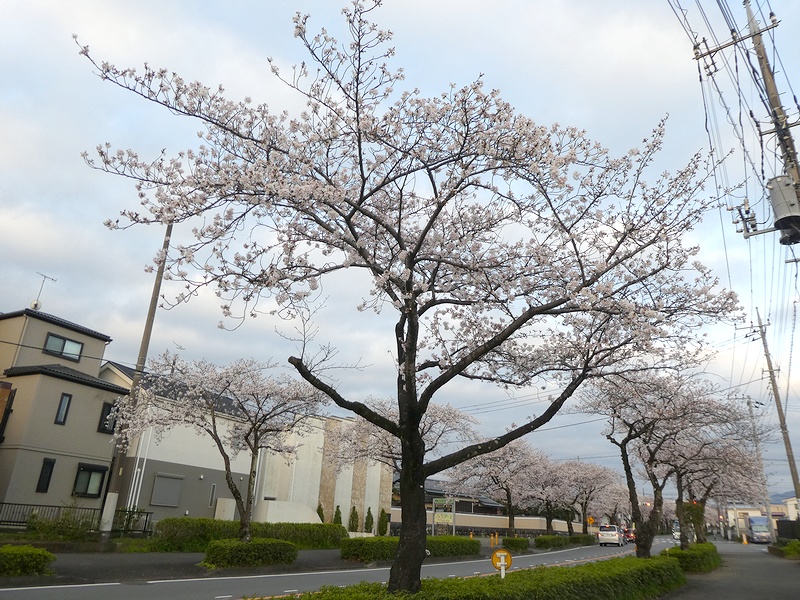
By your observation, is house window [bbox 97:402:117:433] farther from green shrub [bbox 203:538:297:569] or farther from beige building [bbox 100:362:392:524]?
green shrub [bbox 203:538:297:569]

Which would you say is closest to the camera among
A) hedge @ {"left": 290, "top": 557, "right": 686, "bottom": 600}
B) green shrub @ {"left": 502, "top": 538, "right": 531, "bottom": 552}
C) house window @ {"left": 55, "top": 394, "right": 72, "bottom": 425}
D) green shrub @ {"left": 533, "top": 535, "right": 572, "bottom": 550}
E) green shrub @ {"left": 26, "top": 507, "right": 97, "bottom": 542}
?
hedge @ {"left": 290, "top": 557, "right": 686, "bottom": 600}

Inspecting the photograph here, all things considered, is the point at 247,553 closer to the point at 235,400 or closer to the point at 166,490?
the point at 235,400

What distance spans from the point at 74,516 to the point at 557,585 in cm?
1828

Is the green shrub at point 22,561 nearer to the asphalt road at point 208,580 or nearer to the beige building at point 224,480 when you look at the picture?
the asphalt road at point 208,580

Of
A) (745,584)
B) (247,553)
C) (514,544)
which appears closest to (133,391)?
(247,553)

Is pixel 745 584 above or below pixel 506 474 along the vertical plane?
below

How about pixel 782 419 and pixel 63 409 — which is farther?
pixel 782 419

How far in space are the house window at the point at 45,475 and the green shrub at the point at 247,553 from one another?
9875mm

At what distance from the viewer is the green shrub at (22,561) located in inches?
472

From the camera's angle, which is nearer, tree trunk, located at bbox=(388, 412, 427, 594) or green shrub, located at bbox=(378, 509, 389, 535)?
tree trunk, located at bbox=(388, 412, 427, 594)

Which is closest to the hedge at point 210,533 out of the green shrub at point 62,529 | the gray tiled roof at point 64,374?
the green shrub at point 62,529

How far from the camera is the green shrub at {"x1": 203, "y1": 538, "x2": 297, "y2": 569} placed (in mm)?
16375

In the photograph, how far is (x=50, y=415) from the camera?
2289cm

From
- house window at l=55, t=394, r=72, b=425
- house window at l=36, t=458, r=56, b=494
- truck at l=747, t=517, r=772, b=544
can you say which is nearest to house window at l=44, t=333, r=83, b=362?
house window at l=55, t=394, r=72, b=425
